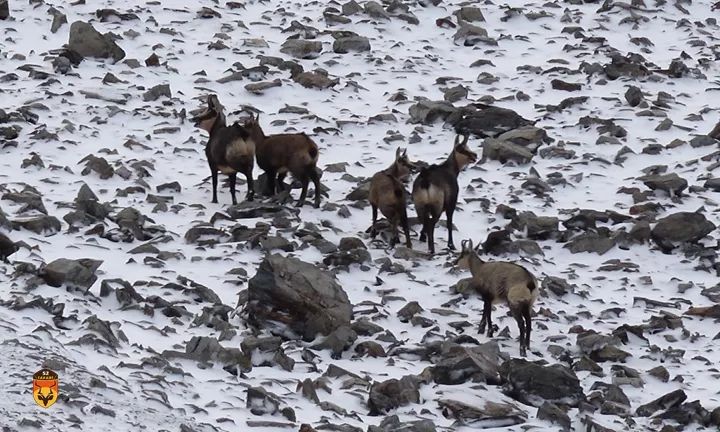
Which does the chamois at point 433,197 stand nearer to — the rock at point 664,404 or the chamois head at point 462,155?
the chamois head at point 462,155

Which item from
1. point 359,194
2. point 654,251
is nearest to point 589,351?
point 654,251

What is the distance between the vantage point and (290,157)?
14.5 meters

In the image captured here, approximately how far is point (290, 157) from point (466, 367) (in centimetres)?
560

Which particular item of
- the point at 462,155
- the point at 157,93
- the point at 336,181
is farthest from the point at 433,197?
the point at 157,93

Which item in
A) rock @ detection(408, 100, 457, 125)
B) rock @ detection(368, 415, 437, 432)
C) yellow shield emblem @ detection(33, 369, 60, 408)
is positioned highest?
yellow shield emblem @ detection(33, 369, 60, 408)

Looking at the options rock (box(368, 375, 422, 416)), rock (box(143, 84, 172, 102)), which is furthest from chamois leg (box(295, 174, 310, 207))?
rock (box(368, 375, 422, 416))

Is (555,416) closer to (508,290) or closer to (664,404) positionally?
(664,404)

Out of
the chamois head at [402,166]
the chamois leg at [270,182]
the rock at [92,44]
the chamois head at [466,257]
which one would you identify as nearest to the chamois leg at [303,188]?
the chamois leg at [270,182]

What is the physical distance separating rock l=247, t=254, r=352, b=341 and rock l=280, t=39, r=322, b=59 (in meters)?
10.7

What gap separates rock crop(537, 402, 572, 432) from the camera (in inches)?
355

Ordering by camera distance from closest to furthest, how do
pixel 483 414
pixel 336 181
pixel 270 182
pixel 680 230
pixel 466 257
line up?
1. pixel 483 414
2. pixel 466 257
3. pixel 680 230
4. pixel 270 182
5. pixel 336 181

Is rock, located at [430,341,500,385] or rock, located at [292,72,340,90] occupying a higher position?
rock, located at [430,341,500,385]

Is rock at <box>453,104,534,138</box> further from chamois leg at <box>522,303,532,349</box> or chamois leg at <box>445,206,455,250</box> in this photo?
chamois leg at <box>522,303,532,349</box>

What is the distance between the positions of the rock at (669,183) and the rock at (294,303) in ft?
20.9
